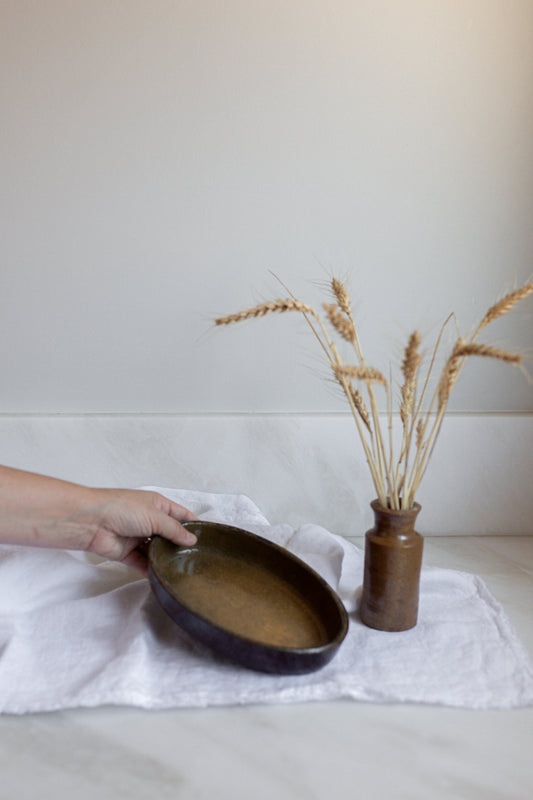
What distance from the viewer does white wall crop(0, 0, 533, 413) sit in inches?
37.1

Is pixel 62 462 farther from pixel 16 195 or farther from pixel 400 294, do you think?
pixel 400 294

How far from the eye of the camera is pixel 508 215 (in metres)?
1.00

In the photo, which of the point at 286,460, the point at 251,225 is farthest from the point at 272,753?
the point at 251,225

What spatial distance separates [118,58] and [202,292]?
35 centimetres

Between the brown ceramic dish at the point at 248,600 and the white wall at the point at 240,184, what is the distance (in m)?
0.33

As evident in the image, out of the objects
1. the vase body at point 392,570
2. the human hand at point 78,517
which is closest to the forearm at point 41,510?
the human hand at point 78,517

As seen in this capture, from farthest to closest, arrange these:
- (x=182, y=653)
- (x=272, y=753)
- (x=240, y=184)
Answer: (x=240, y=184)
(x=182, y=653)
(x=272, y=753)

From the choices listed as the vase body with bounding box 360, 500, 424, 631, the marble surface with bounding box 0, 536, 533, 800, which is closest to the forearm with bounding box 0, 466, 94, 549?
the marble surface with bounding box 0, 536, 533, 800

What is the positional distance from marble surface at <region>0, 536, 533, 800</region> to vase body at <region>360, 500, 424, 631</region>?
113 millimetres

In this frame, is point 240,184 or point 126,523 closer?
point 126,523

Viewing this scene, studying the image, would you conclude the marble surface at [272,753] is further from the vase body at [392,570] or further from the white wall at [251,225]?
the white wall at [251,225]

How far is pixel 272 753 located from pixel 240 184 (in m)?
0.76

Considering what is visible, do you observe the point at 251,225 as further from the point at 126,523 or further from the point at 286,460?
the point at 126,523

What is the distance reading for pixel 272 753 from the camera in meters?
0.51
